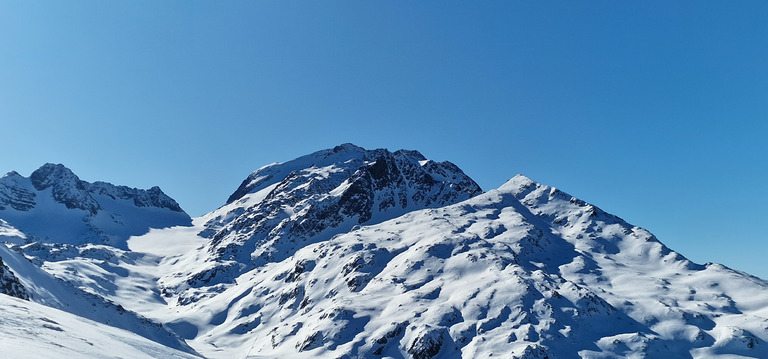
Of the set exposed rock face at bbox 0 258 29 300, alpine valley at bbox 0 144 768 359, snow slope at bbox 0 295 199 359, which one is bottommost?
snow slope at bbox 0 295 199 359

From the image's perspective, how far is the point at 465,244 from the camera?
143 m

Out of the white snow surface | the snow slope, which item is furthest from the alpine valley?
the snow slope

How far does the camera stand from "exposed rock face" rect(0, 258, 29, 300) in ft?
229

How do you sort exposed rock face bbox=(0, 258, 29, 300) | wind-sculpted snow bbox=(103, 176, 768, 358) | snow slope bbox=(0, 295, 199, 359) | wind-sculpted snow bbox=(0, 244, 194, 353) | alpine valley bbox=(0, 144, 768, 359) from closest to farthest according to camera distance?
1. snow slope bbox=(0, 295, 199, 359)
2. exposed rock face bbox=(0, 258, 29, 300)
3. wind-sculpted snow bbox=(0, 244, 194, 353)
4. alpine valley bbox=(0, 144, 768, 359)
5. wind-sculpted snow bbox=(103, 176, 768, 358)

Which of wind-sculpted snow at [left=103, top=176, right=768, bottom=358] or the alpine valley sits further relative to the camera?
wind-sculpted snow at [left=103, top=176, right=768, bottom=358]

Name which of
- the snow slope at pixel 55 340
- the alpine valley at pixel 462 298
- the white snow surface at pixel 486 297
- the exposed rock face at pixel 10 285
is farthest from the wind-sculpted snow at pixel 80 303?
the snow slope at pixel 55 340

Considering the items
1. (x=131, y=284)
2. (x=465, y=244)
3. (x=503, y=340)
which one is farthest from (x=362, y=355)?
(x=131, y=284)

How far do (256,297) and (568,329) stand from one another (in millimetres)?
103033

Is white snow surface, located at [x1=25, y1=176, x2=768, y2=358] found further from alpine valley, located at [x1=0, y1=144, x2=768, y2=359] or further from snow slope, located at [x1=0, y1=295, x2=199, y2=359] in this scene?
snow slope, located at [x1=0, y1=295, x2=199, y2=359]

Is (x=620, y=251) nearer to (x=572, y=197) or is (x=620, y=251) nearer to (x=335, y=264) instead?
(x=572, y=197)

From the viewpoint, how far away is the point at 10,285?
7125 cm

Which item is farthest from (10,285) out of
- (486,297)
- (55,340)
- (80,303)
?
(486,297)

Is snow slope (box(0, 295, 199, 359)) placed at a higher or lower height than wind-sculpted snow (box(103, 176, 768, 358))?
lower

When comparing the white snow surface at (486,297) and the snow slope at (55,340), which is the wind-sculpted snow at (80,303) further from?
the snow slope at (55,340)
